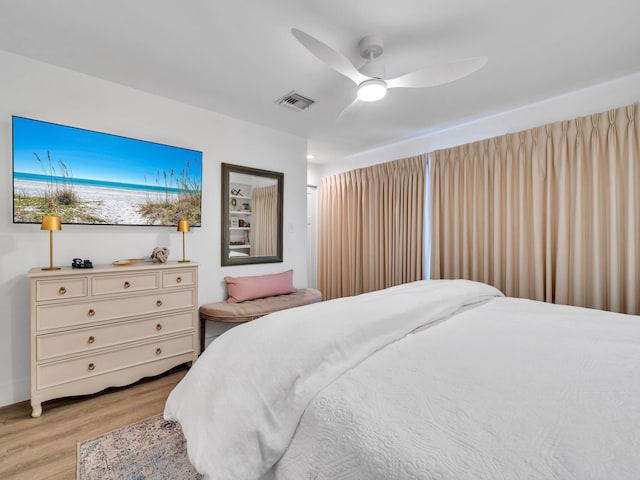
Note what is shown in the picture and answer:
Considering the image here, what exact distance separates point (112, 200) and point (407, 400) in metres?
→ 2.69

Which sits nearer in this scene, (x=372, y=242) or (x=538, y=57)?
(x=538, y=57)

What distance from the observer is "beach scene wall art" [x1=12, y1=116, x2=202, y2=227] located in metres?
2.10

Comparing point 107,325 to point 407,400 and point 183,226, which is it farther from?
point 407,400

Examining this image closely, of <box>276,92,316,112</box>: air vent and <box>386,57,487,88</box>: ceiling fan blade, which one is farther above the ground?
<box>276,92,316,112</box>: air vent

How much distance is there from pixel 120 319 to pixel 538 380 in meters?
2.61

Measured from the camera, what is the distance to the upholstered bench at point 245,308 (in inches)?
106

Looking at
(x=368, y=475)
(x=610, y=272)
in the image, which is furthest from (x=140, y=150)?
(x=610, y=272)

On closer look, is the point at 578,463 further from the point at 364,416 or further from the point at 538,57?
the point at 538,57

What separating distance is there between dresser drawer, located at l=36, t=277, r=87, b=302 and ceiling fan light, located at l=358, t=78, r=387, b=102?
237 cm

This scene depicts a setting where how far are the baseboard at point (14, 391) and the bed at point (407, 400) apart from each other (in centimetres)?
172

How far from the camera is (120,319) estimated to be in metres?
2.21

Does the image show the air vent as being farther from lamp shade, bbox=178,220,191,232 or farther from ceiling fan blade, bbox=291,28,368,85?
lamp shade, bbox=178,220,191,232

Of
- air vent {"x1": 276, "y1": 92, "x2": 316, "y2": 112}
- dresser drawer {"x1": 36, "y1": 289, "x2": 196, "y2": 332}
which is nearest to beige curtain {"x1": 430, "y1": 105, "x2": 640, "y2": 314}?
air vent {"x1": 276, "y1": 92, "x2": 316, "y2": 112}

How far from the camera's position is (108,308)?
2162mm
